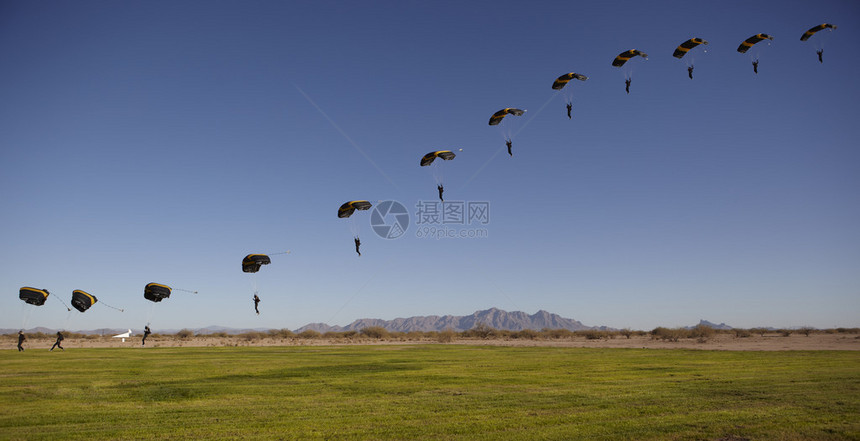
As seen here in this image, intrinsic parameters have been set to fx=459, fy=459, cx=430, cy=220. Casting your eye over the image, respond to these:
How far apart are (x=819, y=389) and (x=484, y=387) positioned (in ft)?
46.9

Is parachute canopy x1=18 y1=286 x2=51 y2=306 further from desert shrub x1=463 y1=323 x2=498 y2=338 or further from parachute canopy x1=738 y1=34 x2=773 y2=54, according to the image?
desert shrub x1=463 y1=323 x2=498 y2=338

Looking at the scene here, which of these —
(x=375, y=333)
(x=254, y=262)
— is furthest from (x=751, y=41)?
(x=375, y=333)

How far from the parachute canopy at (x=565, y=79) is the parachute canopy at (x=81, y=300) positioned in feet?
144

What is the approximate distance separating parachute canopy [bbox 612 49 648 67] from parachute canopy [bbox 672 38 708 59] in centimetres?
321

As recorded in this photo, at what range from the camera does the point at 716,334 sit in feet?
253

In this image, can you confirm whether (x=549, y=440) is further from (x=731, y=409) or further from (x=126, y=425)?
(x=126, y=425)

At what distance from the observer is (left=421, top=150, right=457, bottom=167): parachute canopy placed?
34.5m

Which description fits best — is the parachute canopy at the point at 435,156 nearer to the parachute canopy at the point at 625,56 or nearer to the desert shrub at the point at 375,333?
the parachute canopy at the point at 625,56

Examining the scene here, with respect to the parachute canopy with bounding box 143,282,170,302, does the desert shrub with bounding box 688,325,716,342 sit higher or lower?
lower

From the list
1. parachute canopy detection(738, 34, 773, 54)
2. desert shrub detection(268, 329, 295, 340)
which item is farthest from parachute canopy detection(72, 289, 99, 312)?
desert shrub detection(268, 329, 295, 340)

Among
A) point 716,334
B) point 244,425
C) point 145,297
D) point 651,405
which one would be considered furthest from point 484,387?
point 716,334

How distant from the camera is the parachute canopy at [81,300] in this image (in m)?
40.6

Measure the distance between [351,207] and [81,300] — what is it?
2708 cm

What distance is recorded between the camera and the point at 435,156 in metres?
34.5
